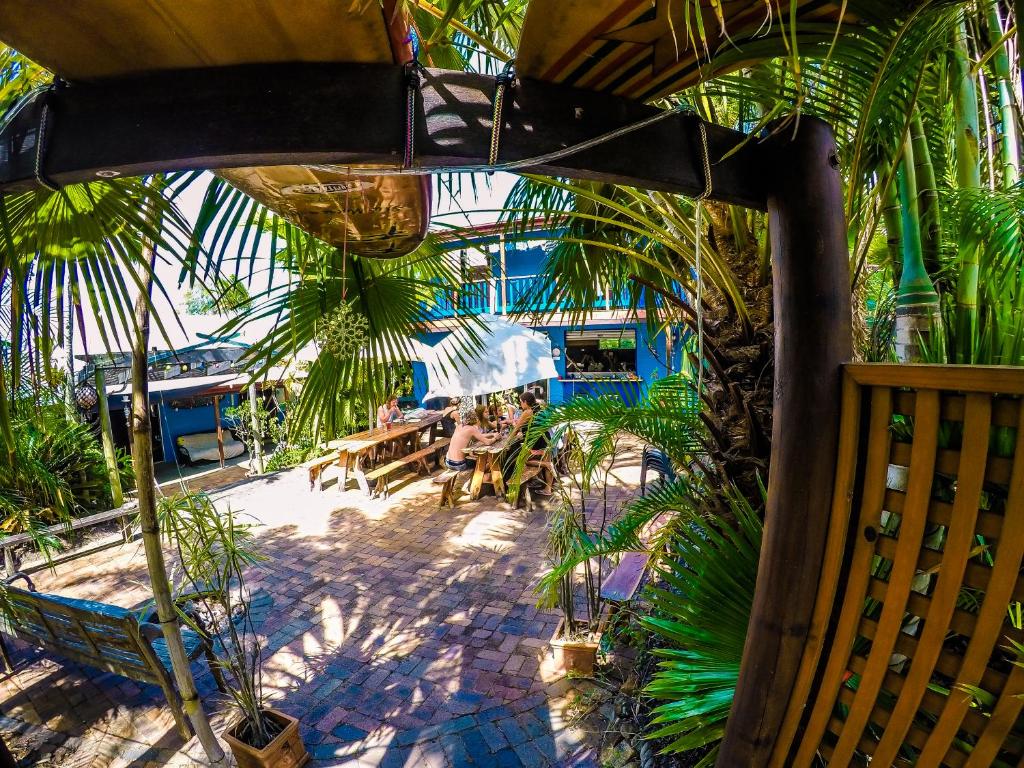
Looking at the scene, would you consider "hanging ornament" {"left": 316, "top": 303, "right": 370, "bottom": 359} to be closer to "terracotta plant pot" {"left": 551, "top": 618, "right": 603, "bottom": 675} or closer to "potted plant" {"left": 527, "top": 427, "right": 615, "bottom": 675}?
"potted plant" {"left": 527, "top": 427, "right": 615, "bottom": 675}

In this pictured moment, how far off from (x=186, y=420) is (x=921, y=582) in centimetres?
1480

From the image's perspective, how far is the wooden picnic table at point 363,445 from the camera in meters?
6.83

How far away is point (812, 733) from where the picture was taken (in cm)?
138

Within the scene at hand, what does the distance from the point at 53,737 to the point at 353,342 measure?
3.10 meters

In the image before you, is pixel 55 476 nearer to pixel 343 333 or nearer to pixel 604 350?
pixel 343 333

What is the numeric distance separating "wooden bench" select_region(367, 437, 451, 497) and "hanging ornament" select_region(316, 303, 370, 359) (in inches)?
173

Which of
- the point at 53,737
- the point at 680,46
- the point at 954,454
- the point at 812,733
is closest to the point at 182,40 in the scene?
the point at 680,46

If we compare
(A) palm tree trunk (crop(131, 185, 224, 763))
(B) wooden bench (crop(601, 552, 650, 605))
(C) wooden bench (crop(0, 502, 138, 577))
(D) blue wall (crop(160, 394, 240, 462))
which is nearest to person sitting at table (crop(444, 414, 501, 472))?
(B) wooden bench (crop(601, 552, 650, 605))

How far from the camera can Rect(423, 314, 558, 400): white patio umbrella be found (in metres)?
6.49

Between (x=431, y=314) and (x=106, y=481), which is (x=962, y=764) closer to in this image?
(x=431, y=314)

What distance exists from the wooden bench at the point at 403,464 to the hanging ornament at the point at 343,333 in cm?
439

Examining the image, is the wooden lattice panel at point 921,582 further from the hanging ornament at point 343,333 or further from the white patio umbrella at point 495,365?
the white patio umbrella at point 495,365

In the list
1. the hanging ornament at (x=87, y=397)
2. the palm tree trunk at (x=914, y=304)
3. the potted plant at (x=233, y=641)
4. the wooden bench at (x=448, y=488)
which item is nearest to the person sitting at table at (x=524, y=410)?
the wooden bench at (x=448, y=488)

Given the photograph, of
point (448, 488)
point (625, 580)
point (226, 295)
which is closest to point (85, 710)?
point (226, 295)
